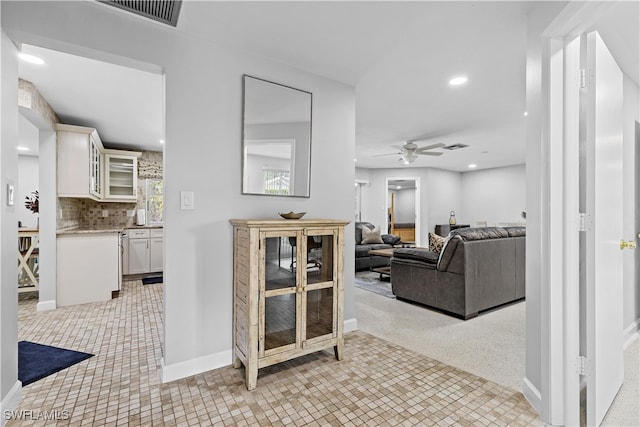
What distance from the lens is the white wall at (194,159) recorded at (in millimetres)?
1852

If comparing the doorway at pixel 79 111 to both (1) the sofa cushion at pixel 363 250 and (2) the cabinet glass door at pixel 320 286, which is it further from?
(1) the sofa cushion at pixel 363 250

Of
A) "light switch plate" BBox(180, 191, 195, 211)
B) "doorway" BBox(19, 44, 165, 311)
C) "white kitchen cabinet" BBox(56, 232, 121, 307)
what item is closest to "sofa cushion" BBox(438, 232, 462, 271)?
"light switch plate" BBox(180, 191, 195, 211)

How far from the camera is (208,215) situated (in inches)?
85.4

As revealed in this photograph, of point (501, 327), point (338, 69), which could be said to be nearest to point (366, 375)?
point (501, 327)

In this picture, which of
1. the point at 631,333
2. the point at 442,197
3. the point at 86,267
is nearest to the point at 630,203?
the point at 631,333

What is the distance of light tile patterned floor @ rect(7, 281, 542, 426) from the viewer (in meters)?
1.61

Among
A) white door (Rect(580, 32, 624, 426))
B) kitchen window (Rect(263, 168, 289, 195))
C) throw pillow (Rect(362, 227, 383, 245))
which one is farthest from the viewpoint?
throw pillow (Rect(362, 227, 383, 245))

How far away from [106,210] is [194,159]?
4371 mm

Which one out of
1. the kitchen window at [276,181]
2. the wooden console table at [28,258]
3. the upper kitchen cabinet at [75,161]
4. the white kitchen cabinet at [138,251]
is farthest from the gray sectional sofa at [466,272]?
the wooden console table at [28,258]

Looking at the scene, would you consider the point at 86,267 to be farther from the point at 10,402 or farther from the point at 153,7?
the point at 153,7

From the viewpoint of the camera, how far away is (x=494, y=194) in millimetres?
8383

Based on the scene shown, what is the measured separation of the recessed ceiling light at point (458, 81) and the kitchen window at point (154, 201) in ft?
17.7

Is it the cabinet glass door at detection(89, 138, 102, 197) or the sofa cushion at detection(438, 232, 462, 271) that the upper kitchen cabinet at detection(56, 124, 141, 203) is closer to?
the cabinet glass door at detection(89, 138, 102, 197)

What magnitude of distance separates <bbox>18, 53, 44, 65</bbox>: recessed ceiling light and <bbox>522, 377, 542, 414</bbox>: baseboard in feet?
13.8
